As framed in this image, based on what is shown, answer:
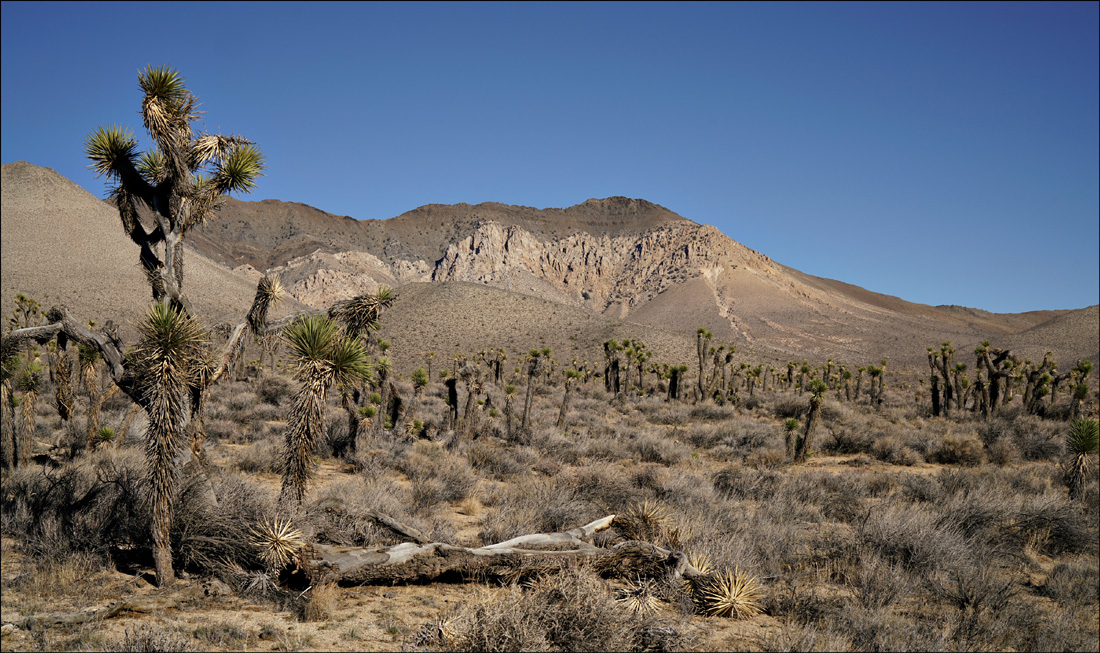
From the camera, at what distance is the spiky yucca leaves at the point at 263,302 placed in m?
8.21

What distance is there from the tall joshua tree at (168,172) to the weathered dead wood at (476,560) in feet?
12.7

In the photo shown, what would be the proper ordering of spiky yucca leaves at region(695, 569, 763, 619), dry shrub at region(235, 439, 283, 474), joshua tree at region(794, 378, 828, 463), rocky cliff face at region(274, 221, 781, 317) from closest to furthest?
spiky yucca leaves at region(695, 569, 763, 619), dry shrub at region(235, 439, 283, 474), joshua tree at region(794, 378, 828, 463), rocky cliff face at region(274, 221, 781, 317)

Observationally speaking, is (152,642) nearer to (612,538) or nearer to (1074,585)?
(612,538)

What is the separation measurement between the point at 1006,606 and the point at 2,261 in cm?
8910

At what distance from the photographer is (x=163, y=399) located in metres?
6.20

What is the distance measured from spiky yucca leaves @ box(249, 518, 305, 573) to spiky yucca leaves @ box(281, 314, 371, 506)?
19.4 inches

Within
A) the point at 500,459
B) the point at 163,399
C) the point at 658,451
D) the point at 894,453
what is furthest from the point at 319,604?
the point at 894,453

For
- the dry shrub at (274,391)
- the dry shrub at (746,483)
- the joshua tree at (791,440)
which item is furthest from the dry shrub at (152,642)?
the dry shrub at (274,391)

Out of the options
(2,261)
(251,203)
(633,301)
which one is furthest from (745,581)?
(251,203)

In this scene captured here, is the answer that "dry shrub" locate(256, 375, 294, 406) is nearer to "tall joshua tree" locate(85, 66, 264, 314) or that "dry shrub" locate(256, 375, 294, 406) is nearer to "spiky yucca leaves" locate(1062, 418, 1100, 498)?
"tall joshua tree" locate(85, 66, 264, 314)

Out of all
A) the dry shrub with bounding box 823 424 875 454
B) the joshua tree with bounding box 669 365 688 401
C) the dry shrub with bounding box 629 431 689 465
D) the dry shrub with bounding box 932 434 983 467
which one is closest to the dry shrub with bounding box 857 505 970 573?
the dry shrub with bounding box 629 431 689 465

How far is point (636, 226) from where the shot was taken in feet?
548

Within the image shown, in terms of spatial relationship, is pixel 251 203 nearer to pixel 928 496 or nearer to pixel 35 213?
pixel 35 213

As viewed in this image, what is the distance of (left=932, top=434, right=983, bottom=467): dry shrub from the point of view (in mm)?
16266
